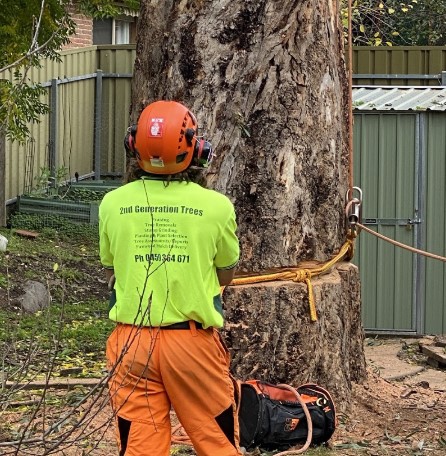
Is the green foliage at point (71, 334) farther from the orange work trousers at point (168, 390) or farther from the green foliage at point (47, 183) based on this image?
the green foliage at point (47, 183)

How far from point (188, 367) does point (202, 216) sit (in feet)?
1.92

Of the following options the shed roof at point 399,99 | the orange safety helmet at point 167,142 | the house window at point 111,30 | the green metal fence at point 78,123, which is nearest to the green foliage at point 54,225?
the green metal fence at point 78,123

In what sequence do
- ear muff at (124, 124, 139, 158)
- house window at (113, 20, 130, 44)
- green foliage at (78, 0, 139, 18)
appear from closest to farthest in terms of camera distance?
ear muff at (124, 124, 139, 158) → green foliage at (78, 0, 139, 18) → house window at (113, 20, 130, 44)

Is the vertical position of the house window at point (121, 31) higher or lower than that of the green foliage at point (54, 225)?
higher

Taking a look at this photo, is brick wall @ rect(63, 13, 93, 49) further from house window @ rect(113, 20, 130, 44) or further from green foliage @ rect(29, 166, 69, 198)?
green foliage @ rect(29, 166, 69, 198)

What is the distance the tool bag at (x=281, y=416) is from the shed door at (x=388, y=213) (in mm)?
5074

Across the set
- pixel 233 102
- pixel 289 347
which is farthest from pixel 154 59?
pixel 289 347

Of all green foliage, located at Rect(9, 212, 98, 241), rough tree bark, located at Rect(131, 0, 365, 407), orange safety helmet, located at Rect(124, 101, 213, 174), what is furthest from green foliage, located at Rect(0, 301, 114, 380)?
green foliage, located at Rect(9, 212, 98, 241)

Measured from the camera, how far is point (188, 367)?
177 inches

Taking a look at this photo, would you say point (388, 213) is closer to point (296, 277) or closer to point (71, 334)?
point (71, 334)

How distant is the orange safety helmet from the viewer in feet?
15.0

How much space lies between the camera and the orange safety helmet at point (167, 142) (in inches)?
180

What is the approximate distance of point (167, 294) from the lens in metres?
4.51

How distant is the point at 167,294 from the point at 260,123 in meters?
1.95
